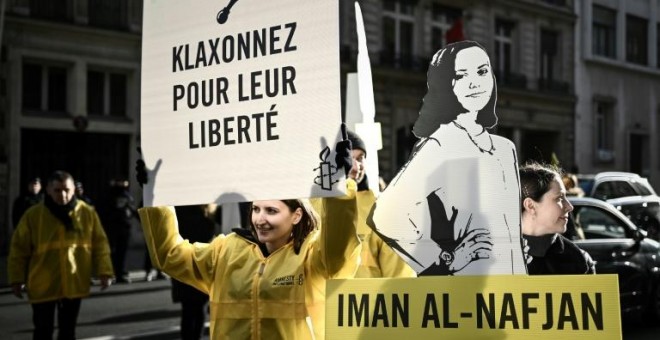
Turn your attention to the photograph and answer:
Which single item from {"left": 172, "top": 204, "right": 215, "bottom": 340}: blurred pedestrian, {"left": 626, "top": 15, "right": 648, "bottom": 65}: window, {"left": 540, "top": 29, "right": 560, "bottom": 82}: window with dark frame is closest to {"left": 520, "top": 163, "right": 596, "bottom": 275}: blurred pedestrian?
{"left": 172, "top": 204, "right": 215, "bottom": 340}: blurred pedestrian

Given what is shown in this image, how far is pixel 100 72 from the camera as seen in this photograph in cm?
2072

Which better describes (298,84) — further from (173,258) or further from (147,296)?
(147,296)

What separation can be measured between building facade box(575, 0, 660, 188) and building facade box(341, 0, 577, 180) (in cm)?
79

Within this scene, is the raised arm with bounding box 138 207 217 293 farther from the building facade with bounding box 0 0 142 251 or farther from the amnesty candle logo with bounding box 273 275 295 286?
the building facade with bounding box 0 0 142 251

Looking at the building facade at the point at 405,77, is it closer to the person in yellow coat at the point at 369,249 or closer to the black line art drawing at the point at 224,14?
the person in yellow coat at the point at 369,249

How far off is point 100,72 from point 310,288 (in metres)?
18.3

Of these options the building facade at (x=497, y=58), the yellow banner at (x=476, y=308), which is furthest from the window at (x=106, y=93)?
the yellow banner at (x=476, y=308)

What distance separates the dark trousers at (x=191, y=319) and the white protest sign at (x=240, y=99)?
4322mm

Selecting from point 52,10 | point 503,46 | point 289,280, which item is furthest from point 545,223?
point 503,46

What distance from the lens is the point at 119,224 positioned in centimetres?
1445

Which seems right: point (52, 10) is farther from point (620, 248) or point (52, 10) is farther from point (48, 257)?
point (620, 248)

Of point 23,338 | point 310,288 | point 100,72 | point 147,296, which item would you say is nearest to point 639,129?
point 100,72

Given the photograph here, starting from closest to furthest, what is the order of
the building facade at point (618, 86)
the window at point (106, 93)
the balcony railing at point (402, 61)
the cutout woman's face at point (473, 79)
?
the cutout woman's face at point (473, 79)
the window at point (106, 93)
the balcony railing at point (402, 61)
the building facade at point (618, 86)

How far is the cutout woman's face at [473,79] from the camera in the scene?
3.04m
